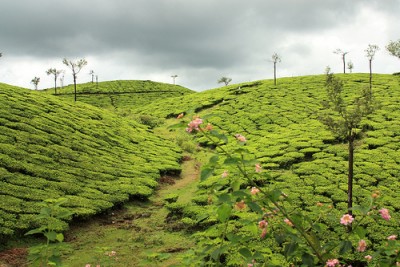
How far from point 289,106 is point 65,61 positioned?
34998 millimetres

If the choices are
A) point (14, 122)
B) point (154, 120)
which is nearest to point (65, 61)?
point (154, 120)

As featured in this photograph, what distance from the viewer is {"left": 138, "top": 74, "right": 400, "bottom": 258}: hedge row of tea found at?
52.6 feet

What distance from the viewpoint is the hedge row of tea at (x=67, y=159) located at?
14938 millimetres

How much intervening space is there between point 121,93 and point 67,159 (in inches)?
2933

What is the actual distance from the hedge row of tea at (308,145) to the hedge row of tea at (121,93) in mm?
28706

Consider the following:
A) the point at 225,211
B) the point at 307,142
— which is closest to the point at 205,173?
the point at 225,211

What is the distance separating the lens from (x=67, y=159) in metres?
20.6

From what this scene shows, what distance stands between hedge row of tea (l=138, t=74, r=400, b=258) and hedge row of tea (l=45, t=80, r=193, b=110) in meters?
28.7

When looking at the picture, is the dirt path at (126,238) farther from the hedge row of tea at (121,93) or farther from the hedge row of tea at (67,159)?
the hedge row of tea at (121,93)

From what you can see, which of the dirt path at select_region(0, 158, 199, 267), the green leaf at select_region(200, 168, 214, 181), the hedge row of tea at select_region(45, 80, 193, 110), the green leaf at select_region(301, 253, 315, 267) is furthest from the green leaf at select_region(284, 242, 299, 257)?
the hedge row of tea at select_region(45, 80, 193, 110)

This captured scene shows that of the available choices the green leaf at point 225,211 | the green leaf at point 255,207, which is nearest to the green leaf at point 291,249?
the green leaf at point 255,207

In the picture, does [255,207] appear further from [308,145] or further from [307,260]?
[308,145]

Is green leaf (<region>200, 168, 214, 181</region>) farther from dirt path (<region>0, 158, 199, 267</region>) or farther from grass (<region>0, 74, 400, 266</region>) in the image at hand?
dirt path (<region>0, 158, 199, 267</region>)

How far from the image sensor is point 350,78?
2271 inches
